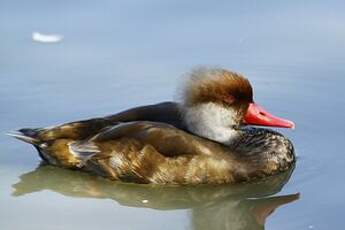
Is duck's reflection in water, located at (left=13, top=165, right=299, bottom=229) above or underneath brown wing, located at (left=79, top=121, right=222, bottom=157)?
underneath

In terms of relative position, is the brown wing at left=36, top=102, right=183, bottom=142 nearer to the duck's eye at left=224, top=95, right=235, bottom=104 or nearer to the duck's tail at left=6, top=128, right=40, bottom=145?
the duck's tail at left=6, top=128, right=40, bottom=145

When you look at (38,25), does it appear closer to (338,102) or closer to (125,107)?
(125,107)

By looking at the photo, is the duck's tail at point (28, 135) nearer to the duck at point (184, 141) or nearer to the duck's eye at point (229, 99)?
the duck at point (184, 141)

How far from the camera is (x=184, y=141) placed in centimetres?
589

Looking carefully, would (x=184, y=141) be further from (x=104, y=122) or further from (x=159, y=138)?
(x=104, y=122)

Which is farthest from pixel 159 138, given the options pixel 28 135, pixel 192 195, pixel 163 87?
pixel 163 87

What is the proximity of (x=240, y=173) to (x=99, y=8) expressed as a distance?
7.59 feet

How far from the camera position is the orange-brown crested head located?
5977 mm

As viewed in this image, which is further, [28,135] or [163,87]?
[163,87]

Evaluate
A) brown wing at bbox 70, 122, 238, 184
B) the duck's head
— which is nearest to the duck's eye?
the duck's head

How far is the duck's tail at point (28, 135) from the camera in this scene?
603 centimetres

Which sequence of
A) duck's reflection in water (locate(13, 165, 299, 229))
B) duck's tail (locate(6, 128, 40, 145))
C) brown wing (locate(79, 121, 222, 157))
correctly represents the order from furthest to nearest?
duck's tail (locate(6, 128, 40, 145))
brown wing (locate(79, 121, 222, 157))
duck's reflection in water (locate(13, 165, 299, 229))

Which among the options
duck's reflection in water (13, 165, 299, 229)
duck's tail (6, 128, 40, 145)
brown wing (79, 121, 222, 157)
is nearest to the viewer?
duck's reflection in water (13, 165, 299, 229)

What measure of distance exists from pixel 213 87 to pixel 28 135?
41.4 inches
